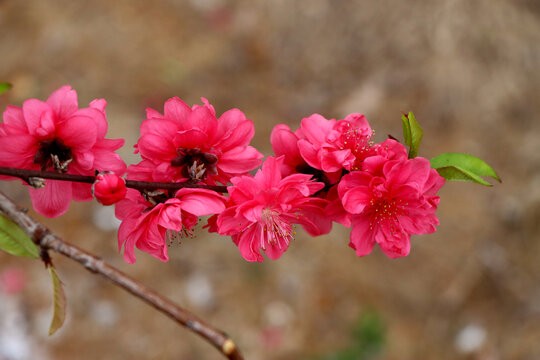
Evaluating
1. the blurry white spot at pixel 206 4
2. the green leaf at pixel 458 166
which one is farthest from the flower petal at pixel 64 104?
the blurry white spot at pixel 206 4

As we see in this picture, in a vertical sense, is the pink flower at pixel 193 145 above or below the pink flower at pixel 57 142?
above

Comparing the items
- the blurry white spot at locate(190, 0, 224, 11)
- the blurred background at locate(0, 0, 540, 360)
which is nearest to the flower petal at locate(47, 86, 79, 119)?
the blurred background at locate(0, 0, 540, 360)

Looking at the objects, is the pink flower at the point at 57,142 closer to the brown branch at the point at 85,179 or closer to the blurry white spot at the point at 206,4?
the brown branch at the point at 85,179

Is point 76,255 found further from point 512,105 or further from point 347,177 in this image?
point 512,105

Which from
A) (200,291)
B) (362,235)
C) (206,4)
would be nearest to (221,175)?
(362,235)

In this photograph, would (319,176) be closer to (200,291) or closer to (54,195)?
(54,195)

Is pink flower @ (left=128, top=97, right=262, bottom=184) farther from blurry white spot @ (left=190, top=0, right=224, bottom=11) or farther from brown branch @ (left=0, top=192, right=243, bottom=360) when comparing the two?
blurry white spot @ (left=190, top=0, right=224, bottom=11)
